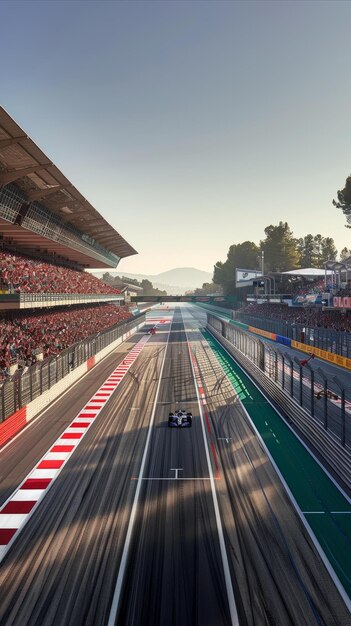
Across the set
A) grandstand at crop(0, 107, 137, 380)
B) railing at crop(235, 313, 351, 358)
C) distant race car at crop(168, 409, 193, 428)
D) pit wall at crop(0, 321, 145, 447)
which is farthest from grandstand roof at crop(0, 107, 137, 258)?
railing at crop(235, 313, 351, 358)

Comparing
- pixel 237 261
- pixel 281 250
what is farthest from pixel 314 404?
pixel 237 261

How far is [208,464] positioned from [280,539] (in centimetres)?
474

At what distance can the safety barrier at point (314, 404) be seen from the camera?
13566 mm

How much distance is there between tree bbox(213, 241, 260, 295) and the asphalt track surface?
122 m

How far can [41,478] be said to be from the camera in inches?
518

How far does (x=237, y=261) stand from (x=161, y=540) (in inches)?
5349

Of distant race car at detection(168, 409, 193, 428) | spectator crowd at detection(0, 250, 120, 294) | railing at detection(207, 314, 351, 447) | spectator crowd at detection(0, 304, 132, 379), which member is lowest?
distant race car at detection(168, 409, 193, 428)

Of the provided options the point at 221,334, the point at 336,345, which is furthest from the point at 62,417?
the point at 221,334

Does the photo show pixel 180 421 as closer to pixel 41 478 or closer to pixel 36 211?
pixel 41 478

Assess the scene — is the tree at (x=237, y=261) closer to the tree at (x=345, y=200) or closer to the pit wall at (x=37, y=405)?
the tree at (x=345, y=200)

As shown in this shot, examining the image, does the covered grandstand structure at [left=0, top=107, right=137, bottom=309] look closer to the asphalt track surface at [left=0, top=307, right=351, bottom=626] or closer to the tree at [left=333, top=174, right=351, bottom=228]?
the asphalt track surface at [left=0, top=307, right=351, bottom=626]

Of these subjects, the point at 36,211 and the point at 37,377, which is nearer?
the point at 37,377

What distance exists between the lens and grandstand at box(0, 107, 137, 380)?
76.5 ft

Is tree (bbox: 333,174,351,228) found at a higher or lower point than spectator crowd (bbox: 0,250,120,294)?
higher
